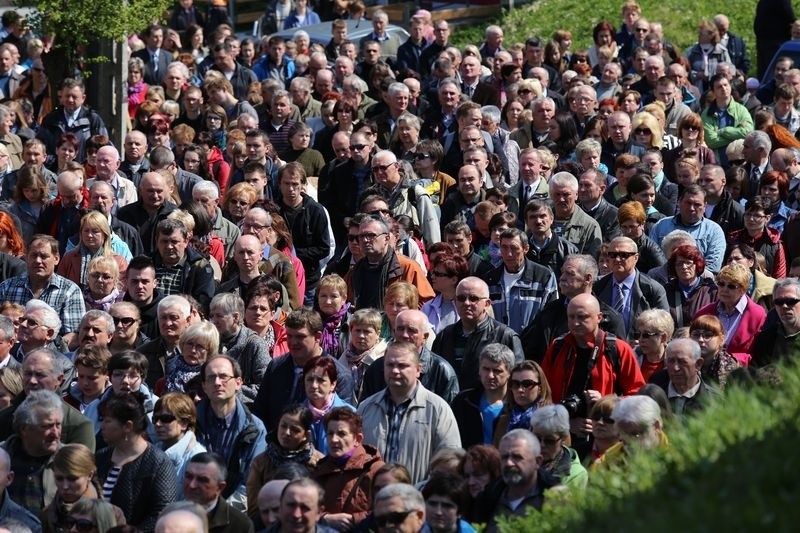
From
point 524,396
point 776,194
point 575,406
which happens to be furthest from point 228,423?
point 776,194

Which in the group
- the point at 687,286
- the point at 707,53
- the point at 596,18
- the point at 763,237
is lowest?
the point at 596,18

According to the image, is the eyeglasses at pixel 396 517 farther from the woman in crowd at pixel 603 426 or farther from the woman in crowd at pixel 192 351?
the woman in crowd at pixel 192 351

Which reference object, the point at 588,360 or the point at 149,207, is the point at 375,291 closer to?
the point at 588,360

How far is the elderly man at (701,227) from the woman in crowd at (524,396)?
149 inches

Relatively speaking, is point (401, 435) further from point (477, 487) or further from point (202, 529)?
point (202, 529)

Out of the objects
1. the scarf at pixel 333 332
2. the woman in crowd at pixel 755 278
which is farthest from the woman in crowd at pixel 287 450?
the woman in crowd at pixel 755 278

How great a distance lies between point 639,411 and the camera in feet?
34.0

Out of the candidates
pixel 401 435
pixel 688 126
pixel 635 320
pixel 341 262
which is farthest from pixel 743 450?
pixel 688 126

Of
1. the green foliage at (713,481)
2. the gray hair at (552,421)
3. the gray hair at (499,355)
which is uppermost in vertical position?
the green foliage at (713,481)

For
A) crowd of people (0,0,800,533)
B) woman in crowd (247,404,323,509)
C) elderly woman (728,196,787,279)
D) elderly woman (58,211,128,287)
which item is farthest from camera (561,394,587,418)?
elderly woman (58,211,128,287)

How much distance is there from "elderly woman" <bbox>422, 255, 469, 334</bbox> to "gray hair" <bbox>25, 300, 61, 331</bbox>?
109 inches

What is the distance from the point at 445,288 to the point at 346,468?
3091 mm

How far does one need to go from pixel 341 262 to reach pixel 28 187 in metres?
3.22

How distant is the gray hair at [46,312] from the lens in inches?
518
